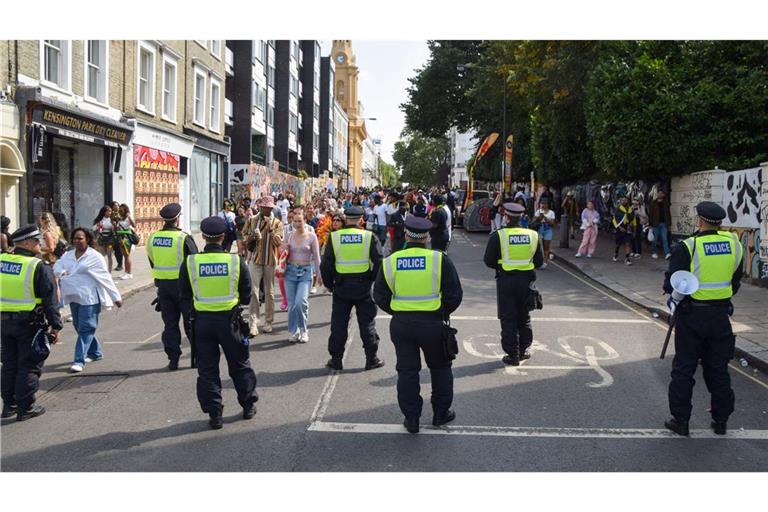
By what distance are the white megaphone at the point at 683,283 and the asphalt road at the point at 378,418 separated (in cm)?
113

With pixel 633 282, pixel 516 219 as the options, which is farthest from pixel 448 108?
pixel 516 219

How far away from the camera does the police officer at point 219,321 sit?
5840 mm

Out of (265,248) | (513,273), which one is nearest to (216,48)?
(265,248)

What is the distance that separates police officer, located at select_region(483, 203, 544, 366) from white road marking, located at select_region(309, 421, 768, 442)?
2189 millimetres

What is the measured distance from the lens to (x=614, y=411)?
623 cm

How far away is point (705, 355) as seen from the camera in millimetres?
5820

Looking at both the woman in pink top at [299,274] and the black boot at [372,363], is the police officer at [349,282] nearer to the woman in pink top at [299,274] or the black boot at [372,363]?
the black boot at [372,363]

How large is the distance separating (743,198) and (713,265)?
9.83 meters

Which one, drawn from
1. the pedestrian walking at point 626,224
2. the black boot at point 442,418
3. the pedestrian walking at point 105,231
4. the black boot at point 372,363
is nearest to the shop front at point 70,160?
the pedestrian walking at point 105,231

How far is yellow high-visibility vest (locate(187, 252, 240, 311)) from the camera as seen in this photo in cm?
586

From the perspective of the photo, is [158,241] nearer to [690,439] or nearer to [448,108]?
[690,439]

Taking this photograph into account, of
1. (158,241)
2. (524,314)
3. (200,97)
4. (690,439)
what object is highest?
(200,97)

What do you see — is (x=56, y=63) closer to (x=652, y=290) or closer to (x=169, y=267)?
(x=169, y=267)

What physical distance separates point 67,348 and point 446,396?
535 cm
